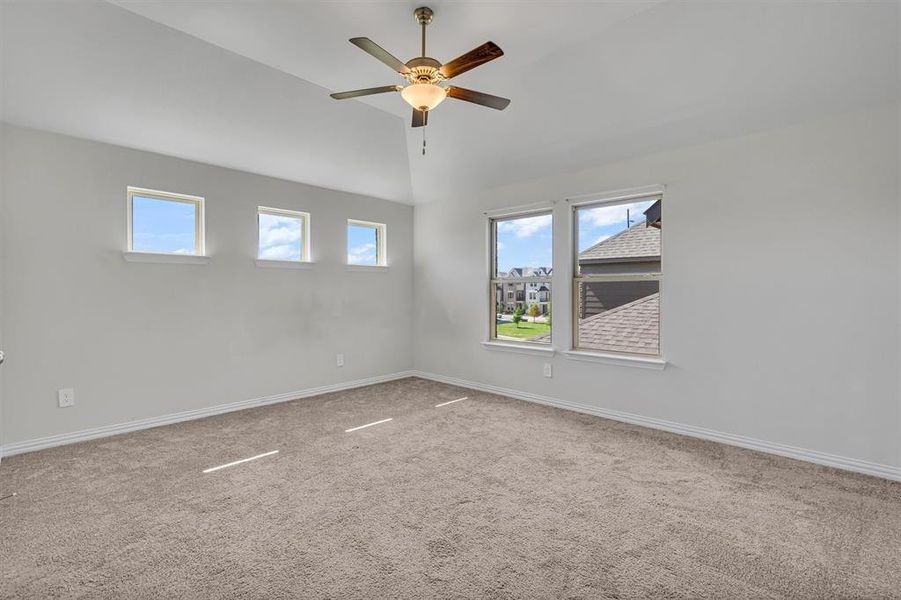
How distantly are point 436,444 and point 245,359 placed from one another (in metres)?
2.20

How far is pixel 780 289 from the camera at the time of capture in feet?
9.99

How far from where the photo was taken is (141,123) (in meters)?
3.27

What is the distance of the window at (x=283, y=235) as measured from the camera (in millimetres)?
4387

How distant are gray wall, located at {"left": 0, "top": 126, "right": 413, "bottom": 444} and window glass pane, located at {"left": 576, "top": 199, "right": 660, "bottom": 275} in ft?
8.62

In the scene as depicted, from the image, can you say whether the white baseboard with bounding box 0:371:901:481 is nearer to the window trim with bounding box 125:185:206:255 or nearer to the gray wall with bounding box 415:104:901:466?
the gray wall with bounding box 415:104:901:466

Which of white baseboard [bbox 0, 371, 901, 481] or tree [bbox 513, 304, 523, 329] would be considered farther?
tree [bbox 513, 304, 523, 329]

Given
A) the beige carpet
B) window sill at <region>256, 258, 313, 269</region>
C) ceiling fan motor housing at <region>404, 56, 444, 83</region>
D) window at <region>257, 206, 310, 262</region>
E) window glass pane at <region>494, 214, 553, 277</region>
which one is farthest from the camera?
window glass pane at <region>494, 214, 553, 277</region>

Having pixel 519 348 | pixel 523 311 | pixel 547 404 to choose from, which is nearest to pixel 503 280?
pixel 523 311

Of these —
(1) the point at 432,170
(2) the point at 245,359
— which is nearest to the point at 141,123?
(2) the point at 245,359

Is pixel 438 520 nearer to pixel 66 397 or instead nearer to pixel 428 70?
pixel 428 70

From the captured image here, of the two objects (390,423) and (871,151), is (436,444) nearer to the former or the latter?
(390,423)

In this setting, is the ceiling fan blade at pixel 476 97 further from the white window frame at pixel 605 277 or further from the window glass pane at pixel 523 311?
the window glass pane at pixel 523 311

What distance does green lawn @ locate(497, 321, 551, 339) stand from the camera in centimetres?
455

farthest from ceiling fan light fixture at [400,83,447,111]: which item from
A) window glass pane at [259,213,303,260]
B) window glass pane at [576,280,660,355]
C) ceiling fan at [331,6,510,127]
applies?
window glass pane at [259,213,303,260]
